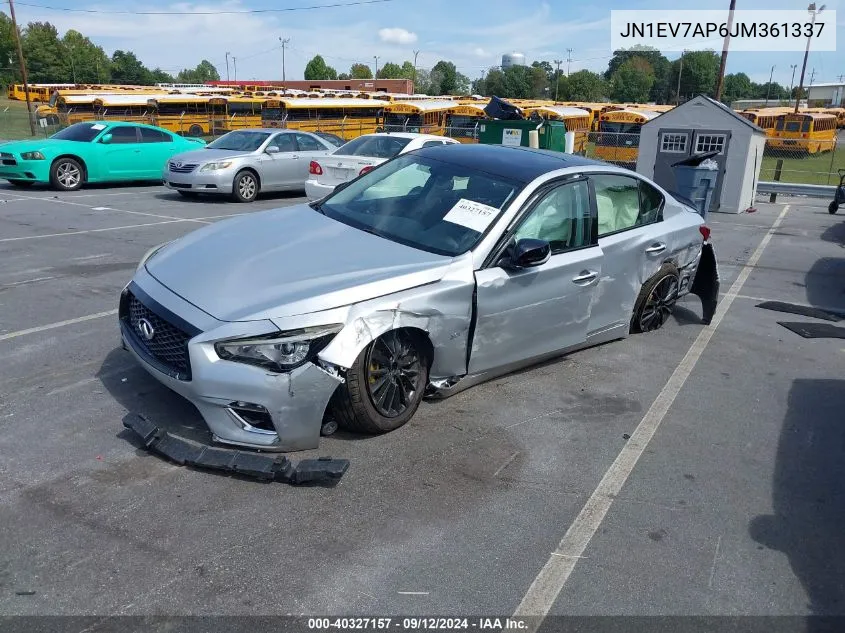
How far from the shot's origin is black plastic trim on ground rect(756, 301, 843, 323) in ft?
24.4

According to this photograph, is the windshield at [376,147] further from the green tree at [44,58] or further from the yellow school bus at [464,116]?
the green tree at [44,58]

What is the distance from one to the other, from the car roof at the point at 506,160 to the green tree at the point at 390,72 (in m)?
139

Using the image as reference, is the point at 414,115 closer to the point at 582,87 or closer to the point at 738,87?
the point at 582,87

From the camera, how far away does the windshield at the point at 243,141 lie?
1427cm

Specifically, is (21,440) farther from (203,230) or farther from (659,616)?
(659,616)

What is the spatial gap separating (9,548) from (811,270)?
10.2 metres

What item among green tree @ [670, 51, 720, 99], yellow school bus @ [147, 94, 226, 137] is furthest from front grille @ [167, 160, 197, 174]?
green tree @ [670, 51, 720, 99]

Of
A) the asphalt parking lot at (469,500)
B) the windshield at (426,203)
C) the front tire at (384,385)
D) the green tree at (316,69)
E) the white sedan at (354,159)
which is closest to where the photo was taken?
the asphalt parking lot at (469,500)

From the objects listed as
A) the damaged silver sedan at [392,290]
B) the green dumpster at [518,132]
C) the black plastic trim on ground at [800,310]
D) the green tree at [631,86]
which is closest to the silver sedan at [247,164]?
the green dumpster at [518,132]

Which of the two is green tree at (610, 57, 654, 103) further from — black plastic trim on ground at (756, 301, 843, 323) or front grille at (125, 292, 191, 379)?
front grille at (125, 292, 191, 379)

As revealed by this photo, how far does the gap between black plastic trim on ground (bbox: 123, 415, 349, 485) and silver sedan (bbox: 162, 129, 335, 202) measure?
10.5 meters

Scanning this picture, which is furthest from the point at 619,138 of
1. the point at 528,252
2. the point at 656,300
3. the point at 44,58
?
the point at 44,58

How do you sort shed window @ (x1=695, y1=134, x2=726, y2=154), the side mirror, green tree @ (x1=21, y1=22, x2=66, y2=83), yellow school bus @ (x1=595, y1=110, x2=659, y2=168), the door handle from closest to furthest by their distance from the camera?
the side mirror
the door handle
shed window @ (x1=695, y1=134, x2=726, y2=154)
yellow school bus @ (x1=595, y1=110, x2=659, y2=168)
green tree @ (x1=21, y1=22, x2=66, y2=83)

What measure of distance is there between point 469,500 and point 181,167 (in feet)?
38.8
